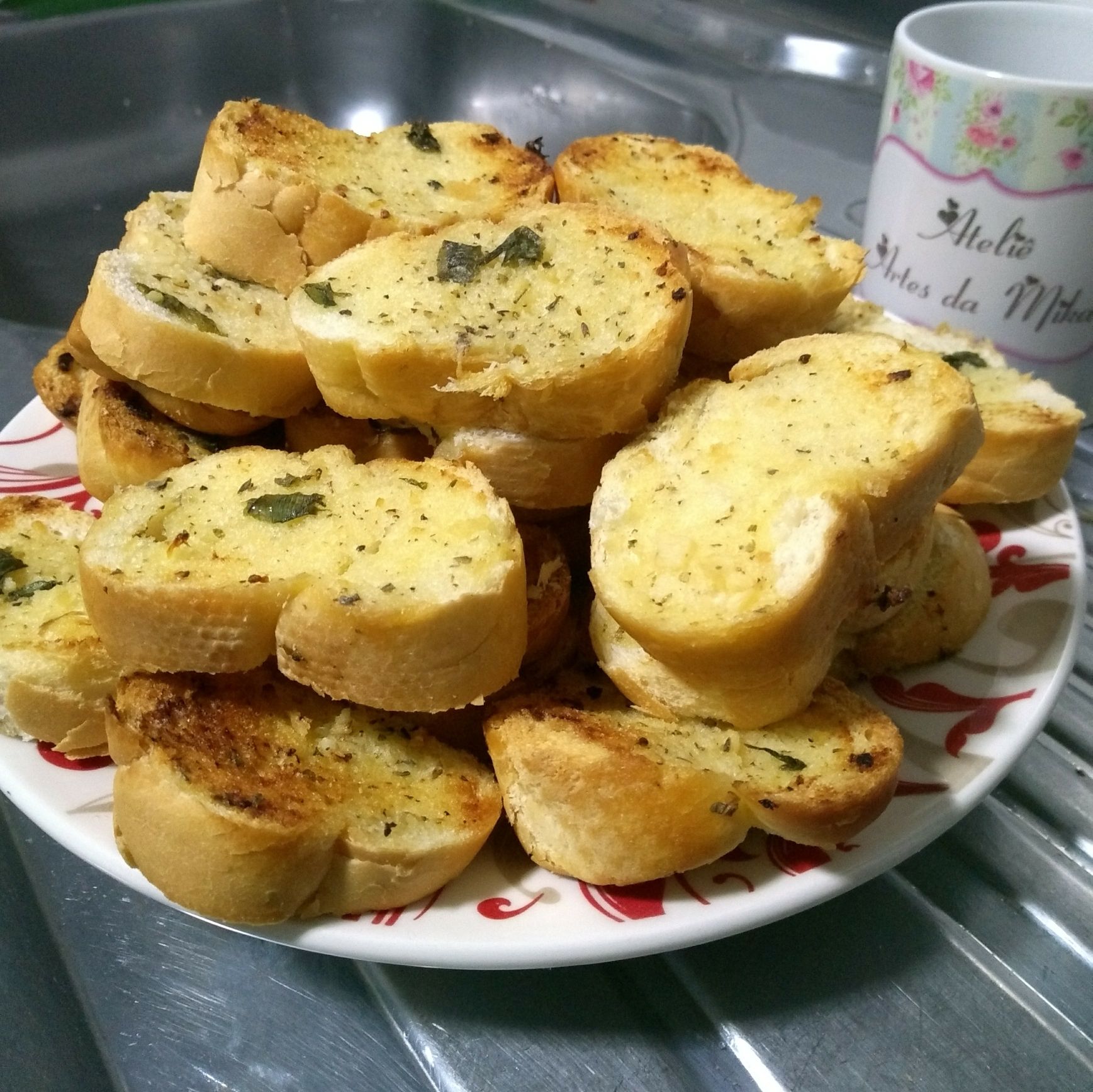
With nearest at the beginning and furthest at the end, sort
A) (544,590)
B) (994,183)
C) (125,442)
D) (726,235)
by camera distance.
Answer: (544,590)
(125,442)
(726,235)
(994,183)

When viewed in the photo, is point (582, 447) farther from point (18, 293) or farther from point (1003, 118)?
point (18, 293)

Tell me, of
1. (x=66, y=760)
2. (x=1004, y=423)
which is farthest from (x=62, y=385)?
(x=1004, y=423)

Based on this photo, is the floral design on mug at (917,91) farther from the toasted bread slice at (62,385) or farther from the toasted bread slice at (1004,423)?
the toasted bread slice at (62,385)

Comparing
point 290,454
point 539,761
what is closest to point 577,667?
point 539,761

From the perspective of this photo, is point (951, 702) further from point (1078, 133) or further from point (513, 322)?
point (1078, 133)

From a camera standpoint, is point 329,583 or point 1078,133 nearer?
point 329,583

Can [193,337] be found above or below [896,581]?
above

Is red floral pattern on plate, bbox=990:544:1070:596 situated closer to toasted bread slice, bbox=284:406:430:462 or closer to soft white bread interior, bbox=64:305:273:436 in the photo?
toasted bread slice, bbox=284:406:430:462
